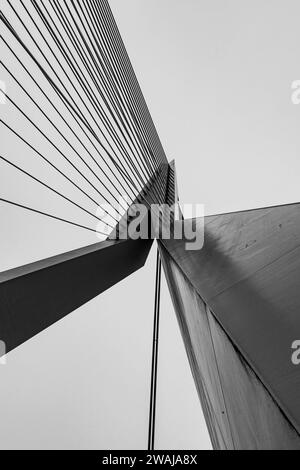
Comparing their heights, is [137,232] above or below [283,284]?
above

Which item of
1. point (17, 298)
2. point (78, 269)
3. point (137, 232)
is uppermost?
point (137, 232)

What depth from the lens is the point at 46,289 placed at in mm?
1799

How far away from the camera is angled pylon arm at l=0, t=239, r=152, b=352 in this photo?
1490 millimetres

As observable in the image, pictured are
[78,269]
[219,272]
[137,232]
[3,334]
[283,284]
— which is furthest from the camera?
[137,232]

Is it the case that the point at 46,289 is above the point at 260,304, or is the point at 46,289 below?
above

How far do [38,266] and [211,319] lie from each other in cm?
107

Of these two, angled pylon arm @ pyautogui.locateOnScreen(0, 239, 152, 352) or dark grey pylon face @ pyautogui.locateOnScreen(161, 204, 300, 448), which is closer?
dark grey pylon face @ pyautogui.locateOnScreen(161, 204, 300, 448)

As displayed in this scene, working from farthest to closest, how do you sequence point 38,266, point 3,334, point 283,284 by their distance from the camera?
point 38,266, point 283,284, point 3,334

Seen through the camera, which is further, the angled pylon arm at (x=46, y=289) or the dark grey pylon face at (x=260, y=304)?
the angled pylon arm at (x=46, y=289)

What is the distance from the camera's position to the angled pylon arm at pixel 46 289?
1.49 m

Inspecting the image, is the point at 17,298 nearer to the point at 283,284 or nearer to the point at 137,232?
the point at 283,284

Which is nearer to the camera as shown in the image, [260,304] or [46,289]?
[260,304]
